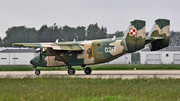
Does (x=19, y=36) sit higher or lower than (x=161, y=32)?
higher

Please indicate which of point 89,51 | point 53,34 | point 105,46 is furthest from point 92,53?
point 53,34

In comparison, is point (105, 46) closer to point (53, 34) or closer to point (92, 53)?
point (92, 53)

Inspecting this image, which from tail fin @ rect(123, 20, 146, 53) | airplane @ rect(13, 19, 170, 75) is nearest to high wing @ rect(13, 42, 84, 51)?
airplane @ rect(13, 19, 170, 75)

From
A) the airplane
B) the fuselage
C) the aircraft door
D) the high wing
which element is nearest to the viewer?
the airplane

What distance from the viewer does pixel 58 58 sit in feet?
108

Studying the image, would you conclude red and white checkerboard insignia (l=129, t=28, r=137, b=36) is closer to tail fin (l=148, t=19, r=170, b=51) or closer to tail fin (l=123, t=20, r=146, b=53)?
tail fin (l=123, t=20, r=146, b=53)

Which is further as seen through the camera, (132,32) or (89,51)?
(89,51)

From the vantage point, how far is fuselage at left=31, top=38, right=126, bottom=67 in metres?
31.2

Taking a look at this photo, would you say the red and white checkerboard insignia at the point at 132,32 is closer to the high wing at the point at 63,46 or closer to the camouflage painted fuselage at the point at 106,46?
the camouflage painted fuselage at the point at 106,46

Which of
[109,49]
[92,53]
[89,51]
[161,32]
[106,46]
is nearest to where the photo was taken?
[109,49]

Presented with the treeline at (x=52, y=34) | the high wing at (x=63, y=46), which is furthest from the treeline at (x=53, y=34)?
the high wing at (x=63, y=46)

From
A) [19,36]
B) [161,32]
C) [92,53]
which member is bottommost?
[92,53]

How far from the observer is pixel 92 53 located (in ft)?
104

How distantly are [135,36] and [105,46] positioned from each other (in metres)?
3.31
